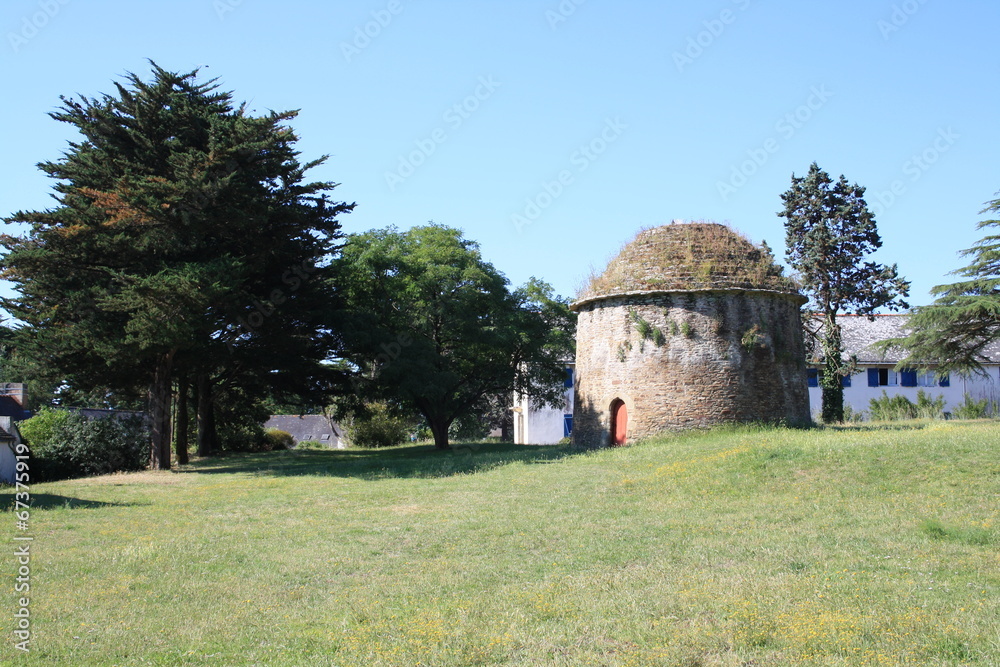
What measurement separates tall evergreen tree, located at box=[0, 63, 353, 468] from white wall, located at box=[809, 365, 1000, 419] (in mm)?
31344

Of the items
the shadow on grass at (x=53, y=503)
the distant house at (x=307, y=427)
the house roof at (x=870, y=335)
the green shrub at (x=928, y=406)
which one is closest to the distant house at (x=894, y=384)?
the house roof at (x=870, y=335)

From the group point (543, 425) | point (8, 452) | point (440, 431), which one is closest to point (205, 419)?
point (8, 452)

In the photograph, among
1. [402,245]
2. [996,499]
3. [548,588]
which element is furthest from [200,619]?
[402,245]

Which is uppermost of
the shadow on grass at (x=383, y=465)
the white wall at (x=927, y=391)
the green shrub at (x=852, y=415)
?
the white wall at (x=927, y=391)

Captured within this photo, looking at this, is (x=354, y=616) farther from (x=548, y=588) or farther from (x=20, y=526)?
(x=20, y=526)

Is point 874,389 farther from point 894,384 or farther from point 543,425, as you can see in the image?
point 543,425

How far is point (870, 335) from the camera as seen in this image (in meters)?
47.7

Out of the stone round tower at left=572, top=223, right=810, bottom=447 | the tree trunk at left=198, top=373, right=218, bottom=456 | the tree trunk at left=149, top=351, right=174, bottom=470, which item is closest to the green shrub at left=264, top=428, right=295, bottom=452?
the tree trunk at left=198, top=373, right=218, bottom=456

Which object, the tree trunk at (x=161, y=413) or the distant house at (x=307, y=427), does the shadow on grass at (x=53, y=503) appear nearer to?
the tree trunk at (x=161, y=413)

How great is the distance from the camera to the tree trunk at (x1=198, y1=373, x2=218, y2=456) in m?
32.1

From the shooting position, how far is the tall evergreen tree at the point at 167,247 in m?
22.1

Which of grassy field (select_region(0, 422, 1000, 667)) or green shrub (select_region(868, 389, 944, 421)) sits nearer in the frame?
grassy field (select_region(0, 422, 1000, 667))

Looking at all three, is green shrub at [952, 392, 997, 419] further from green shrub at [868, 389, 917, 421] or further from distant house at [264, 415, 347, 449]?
distant house at [264, 415, 347, 449]

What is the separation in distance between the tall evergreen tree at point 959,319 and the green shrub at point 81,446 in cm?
2750
